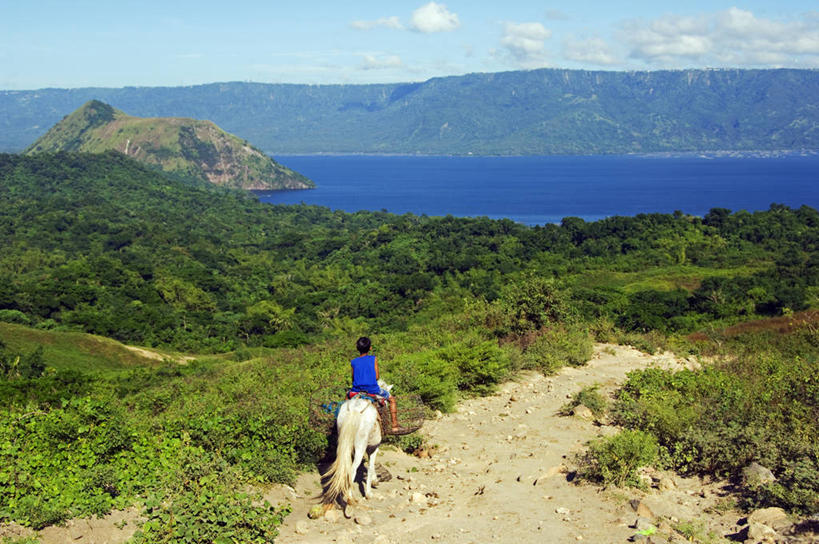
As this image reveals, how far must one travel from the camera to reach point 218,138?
194 metres

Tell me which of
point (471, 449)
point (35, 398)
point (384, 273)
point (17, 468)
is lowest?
point (384, 273)

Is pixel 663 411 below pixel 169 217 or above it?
above

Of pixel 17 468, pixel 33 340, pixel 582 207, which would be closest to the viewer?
pixel 17 468

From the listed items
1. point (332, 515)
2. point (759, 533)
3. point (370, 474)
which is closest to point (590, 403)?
point (370, 474)

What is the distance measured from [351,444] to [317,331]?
36.2 meters

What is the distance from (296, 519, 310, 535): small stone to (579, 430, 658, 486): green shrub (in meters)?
3.73

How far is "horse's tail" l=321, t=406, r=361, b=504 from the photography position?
8109 millimetres

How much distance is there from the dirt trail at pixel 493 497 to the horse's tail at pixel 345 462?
0.27 metres

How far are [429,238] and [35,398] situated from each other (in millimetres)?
62867

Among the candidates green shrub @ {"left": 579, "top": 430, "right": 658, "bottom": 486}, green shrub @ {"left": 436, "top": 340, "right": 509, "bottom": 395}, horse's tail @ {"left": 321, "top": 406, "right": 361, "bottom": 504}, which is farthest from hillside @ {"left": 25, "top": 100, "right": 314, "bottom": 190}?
green shrub @ {"left": 579, "top": 430, "right": 658, "bottom": 486}

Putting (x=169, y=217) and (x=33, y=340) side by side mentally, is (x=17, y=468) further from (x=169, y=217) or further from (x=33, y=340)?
A: (x=169, y=217)

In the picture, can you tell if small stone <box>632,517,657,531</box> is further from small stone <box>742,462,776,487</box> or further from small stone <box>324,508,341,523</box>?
small stone <box>324,508,341,523</box>

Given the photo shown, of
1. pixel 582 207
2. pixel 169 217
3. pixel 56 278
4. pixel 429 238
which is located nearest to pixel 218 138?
pixel 169 217

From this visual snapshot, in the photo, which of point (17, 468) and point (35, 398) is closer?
point (17, 468)
